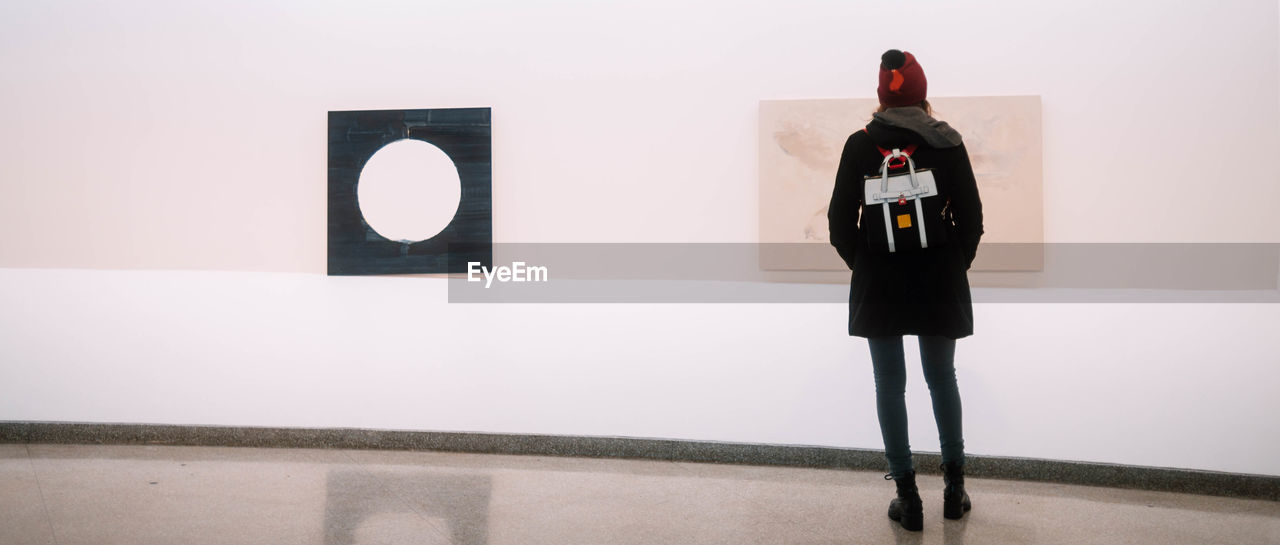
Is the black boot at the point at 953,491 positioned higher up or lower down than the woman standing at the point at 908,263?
lower down

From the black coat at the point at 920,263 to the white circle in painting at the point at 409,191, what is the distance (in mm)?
1744

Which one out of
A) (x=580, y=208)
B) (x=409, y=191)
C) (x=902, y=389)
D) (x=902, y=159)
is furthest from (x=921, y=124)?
(x=409, y=191)

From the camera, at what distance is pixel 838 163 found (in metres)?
3.24

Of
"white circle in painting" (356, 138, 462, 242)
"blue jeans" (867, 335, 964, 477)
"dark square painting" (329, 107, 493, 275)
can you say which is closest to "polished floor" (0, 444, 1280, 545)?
"blue jeans" (867, 335, 964, 477)

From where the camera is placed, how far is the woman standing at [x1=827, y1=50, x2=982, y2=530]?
232 centimetres

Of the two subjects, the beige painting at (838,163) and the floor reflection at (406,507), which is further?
the beige painting at (838,163)

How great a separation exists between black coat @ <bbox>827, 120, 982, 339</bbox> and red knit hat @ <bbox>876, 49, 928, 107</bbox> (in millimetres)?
80

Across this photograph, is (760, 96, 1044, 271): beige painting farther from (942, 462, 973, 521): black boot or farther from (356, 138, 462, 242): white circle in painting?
(356, 138, 462, 242): white circle in painting

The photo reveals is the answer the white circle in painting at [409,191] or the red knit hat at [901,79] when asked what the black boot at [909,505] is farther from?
the white circle in painting at [409,191]

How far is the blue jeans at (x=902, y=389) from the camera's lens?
2.40m

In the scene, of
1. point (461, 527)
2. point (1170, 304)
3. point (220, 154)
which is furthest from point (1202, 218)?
point (220, 154)

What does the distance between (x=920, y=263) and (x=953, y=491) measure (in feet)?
2.20

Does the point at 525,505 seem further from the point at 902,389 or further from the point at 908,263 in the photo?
the point at 908,263

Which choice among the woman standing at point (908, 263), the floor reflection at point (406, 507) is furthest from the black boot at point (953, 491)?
the floor reflection at point (406, 507)
